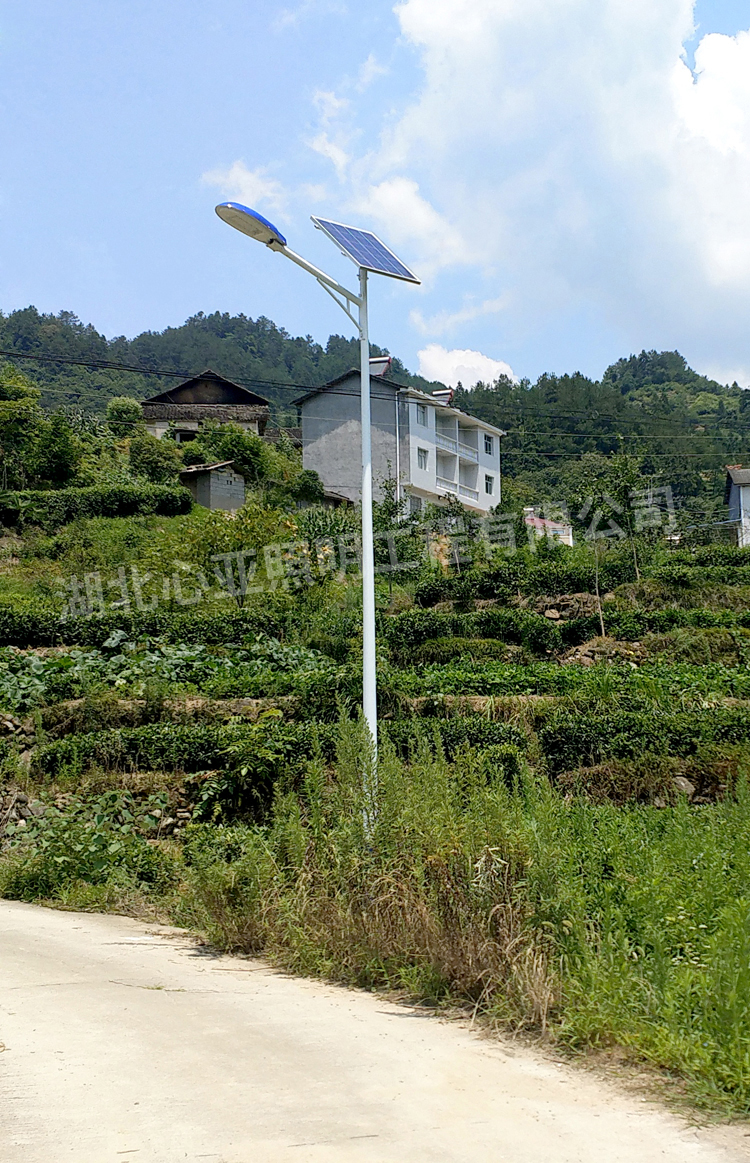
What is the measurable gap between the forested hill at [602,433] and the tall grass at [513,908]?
3848 centimetres

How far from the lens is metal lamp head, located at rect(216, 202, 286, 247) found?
8.27 meters

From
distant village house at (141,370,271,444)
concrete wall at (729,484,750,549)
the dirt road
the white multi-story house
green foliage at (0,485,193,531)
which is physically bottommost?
the dirt road

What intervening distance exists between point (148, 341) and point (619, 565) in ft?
274

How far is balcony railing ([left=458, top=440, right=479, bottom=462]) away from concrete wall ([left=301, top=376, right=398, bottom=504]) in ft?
19.5

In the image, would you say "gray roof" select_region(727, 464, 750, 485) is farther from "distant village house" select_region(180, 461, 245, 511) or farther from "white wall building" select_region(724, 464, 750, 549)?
"distant village house" select_region(180, 461, 245, 511)

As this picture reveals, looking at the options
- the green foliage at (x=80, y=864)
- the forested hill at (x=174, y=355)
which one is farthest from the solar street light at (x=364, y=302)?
the forested hill at (x=174, y=355)

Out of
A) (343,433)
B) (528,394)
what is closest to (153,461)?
(343,433)

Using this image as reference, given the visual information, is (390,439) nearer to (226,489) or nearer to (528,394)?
(226,489)

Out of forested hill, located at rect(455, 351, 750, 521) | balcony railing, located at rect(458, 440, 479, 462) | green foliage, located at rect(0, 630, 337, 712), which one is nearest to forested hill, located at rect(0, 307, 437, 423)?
forested hill, located at rect(455, 351, 750, 521)

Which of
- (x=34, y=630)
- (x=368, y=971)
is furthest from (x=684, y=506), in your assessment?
(x=368, y=971)

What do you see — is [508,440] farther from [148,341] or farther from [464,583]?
[148,341]

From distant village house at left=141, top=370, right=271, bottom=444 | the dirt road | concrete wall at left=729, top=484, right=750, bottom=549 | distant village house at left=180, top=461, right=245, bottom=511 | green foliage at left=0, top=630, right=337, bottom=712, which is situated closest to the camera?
the dirt road

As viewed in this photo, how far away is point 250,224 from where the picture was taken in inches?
332

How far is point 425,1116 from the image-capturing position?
A: 3.57 meters
